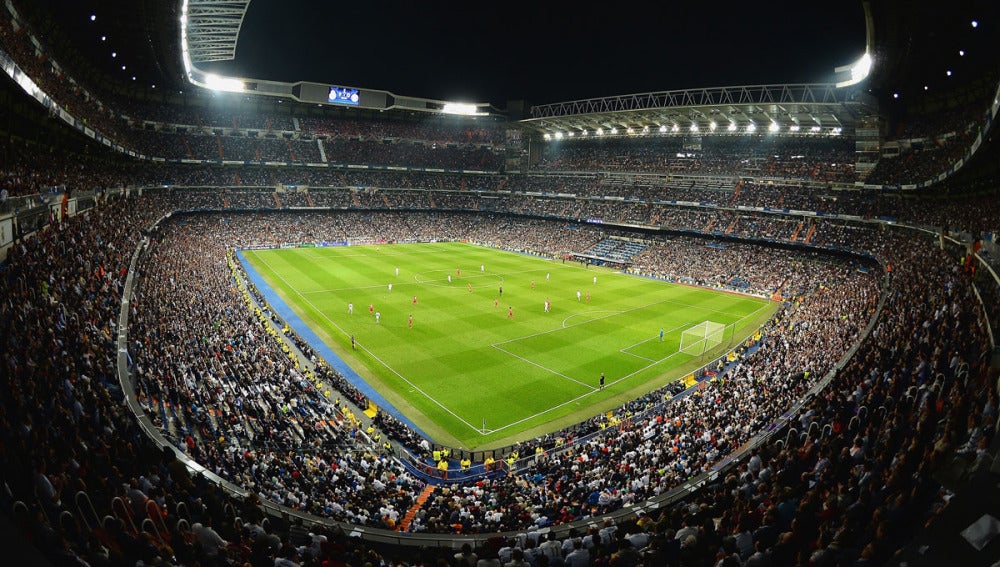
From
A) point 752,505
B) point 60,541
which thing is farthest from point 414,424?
point 60,541

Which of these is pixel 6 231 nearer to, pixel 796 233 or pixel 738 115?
pixel 796 233

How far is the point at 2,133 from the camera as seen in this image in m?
23.0

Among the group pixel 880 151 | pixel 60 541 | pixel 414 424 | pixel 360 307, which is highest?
pixel 880 151

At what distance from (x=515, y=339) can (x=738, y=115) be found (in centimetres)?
4439

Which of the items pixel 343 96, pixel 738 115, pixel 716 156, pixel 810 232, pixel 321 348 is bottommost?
pixel 321 348

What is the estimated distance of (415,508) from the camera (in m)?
14.8

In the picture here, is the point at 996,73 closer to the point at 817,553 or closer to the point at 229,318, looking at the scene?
the point at 817,553

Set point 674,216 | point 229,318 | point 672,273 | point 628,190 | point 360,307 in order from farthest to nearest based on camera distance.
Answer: point 628,190 → point 674,216 → point 672,273 → point 360,307 → point 229,318

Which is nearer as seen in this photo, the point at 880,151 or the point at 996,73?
the point at 996,73

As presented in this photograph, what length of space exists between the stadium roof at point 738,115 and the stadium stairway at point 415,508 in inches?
1951

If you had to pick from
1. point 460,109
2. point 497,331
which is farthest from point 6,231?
point 460,109

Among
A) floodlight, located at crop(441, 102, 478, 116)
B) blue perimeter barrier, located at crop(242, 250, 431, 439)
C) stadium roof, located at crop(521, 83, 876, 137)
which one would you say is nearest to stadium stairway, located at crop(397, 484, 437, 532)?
blue perimeter barrier, located at crop(242, 250, 431, 439)

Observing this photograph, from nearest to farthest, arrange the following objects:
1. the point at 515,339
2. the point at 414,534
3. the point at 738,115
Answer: the point at 414,534 < the point at 515,339 < the point at 738,115

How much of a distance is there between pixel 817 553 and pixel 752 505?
2.56 m
